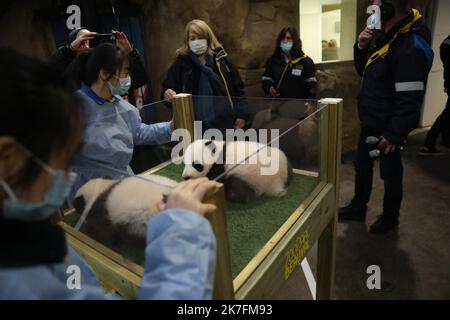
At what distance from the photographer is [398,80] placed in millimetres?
1884

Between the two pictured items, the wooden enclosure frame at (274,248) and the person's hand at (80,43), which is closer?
the wooden enclosure frame at (274,248)

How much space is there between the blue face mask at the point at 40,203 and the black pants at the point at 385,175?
211 centimetres

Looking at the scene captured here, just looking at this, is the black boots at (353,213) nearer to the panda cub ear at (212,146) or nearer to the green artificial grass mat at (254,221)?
the green artificial grass mat at (254,221)

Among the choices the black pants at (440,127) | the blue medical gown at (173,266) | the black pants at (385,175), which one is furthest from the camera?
the black pants at (440,127)

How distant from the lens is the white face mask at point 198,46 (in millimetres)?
2291

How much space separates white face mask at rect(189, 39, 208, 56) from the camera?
2.29 metres

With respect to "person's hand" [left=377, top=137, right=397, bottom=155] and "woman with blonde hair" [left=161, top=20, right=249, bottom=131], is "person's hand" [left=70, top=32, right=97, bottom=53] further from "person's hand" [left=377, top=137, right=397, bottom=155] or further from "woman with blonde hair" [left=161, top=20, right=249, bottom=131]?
"person's hand" [left=377, top=137, right=397, bottom=155]

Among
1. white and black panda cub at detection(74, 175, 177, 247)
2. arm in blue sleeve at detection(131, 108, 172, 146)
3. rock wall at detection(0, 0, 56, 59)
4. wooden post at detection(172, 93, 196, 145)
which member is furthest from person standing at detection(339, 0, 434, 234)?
rock wall at detection(0, 0, 56, 59)

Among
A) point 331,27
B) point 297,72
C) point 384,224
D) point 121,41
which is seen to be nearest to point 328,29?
point 331,27

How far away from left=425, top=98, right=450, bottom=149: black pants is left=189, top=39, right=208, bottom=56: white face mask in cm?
297

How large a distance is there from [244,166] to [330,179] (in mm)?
599

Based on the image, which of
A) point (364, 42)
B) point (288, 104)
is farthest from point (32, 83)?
point (364, 42)

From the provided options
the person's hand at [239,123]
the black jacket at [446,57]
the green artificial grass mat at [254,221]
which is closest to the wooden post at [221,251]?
the green artificial grass mat at [254,221]
